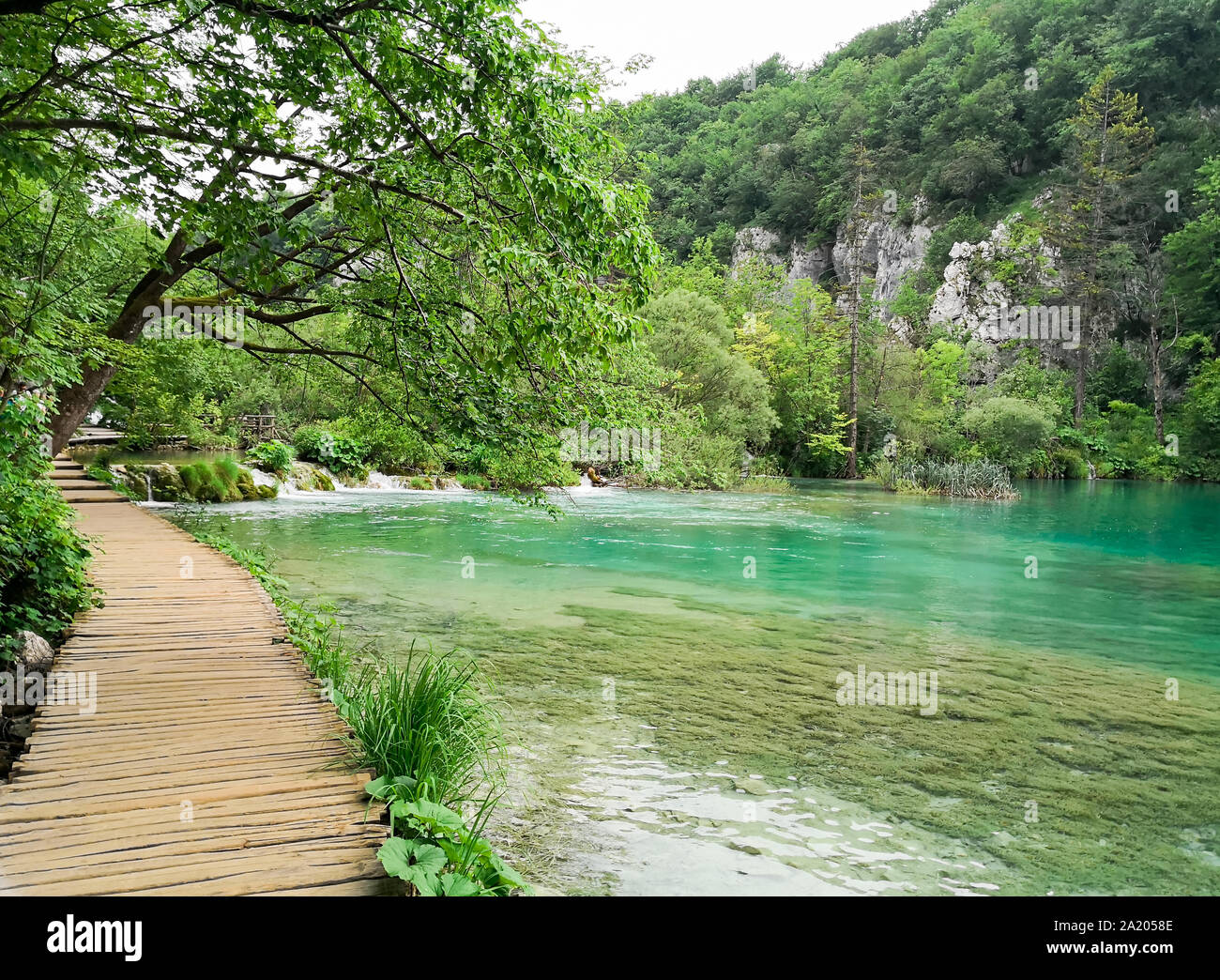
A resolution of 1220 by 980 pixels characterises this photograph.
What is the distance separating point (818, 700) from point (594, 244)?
497 centimetres

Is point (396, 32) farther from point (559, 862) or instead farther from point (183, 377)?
point (183, 377)

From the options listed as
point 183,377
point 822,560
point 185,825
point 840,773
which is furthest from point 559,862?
point 183,377

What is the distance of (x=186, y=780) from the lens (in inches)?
157

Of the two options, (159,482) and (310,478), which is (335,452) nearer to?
(310,478)

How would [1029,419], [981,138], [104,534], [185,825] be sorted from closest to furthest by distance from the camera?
[185,825], [104,534], [1029,419], [981,138]

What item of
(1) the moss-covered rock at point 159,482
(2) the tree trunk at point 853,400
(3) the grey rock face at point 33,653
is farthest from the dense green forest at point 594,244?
(1) the moss-covered rock at point 159,482

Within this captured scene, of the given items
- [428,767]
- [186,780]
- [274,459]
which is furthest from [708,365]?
[186,780]

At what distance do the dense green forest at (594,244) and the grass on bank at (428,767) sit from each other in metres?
2.35

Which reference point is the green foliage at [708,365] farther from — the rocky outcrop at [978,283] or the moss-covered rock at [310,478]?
the rocky outcrop at [978,283]

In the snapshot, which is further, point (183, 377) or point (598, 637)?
point (183, 377)

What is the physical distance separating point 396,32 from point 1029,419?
140 ft

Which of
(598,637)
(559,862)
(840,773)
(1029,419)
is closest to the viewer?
(559,862)

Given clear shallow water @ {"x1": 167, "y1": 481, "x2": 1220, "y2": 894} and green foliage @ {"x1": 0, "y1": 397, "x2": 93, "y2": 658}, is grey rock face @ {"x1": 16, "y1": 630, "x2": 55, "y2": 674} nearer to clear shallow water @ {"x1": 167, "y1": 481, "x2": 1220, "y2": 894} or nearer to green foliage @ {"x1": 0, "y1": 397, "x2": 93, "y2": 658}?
green foliage @ {"x1": 0, "y1": 397, "x2": 93, "y2": 658}

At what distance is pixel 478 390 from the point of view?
22.2 feet
